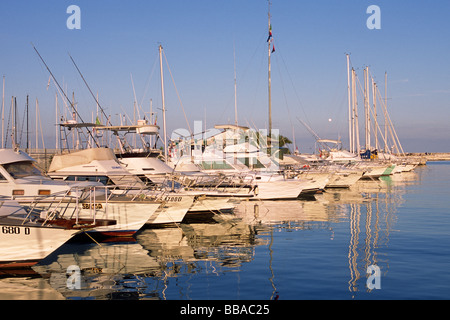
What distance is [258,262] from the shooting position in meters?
15.9

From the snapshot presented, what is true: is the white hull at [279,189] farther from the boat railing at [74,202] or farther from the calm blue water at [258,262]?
the boat railing at [74,202]

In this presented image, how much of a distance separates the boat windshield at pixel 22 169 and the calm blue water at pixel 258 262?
4502 mm

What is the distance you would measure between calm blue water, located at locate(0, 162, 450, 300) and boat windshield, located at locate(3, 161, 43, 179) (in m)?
4.50

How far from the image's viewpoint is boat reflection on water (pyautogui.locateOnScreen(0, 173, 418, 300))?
42.0ft

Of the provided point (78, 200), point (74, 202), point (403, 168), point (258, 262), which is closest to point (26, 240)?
point (78, 200)

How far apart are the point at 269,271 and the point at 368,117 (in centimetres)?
6668

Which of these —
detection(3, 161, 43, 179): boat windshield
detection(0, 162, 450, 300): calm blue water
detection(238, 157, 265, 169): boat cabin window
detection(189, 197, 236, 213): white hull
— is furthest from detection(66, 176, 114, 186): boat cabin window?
detection(238, 157, 265, 169): boat cabin window

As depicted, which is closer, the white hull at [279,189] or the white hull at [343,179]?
the white hull at [279,189]

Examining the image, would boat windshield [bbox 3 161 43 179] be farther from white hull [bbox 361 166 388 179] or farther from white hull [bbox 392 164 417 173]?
white hull [bbox 392 164 417 173]

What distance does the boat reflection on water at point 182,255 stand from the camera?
42.0 ft

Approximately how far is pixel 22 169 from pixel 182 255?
9025 mm

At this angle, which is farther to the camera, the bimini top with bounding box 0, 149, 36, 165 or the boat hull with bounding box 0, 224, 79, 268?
the bimini top with bounding box 0, 149, 36, 165

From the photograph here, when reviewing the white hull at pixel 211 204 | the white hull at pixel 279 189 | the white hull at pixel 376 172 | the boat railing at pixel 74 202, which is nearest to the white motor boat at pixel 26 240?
the boat railing at pixel 74 202
